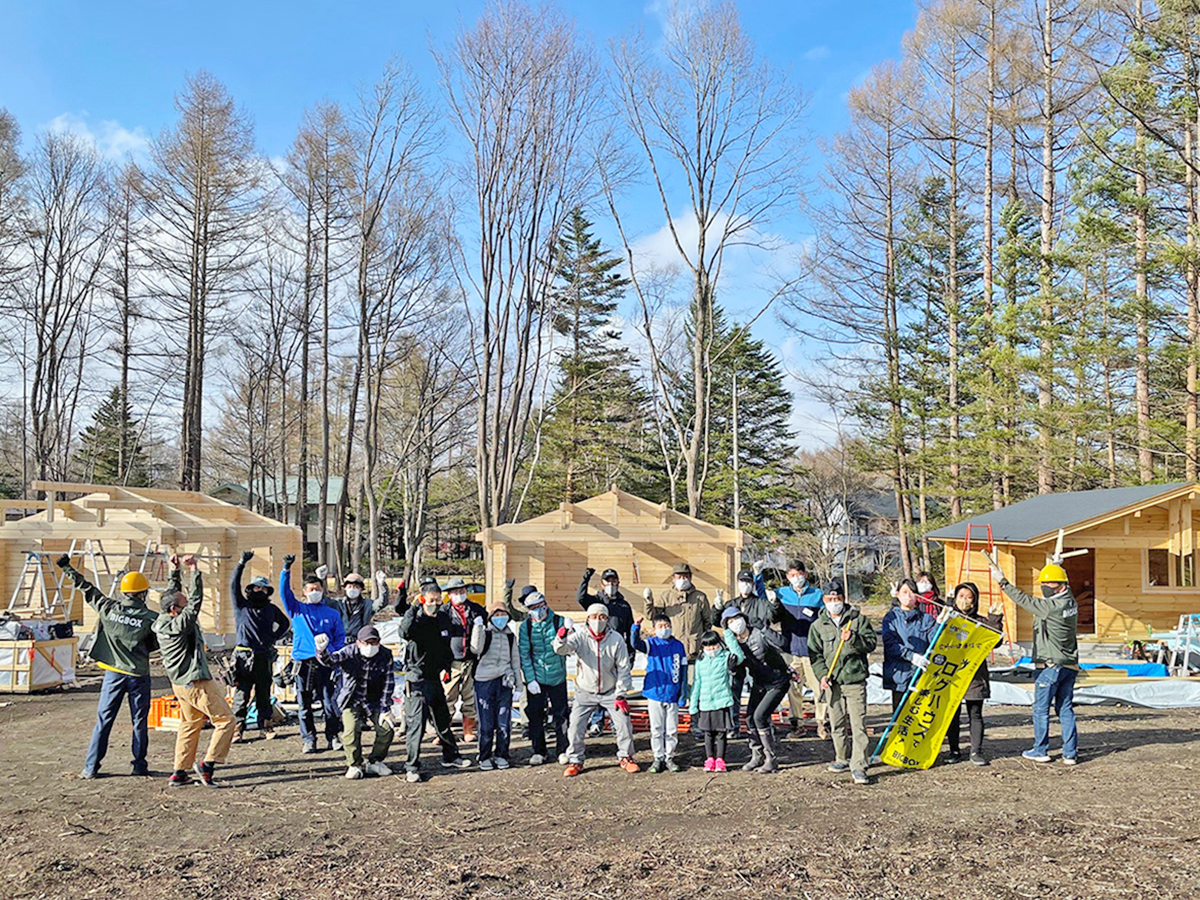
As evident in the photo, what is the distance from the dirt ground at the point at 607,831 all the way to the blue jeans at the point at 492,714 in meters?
0.29

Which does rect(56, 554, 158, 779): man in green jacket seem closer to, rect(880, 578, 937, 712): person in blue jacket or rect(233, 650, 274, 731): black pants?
rect(233, 650, 274, 731): black pants

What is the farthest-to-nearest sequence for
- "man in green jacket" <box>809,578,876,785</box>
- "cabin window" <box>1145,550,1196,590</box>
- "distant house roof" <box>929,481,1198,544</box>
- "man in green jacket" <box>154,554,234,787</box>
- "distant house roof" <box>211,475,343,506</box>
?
"distant house roof" <box>211,475,343,506</box>, "cabin window" <box>1145,550,1196,590</box>, "distant house roof" <box>929,481,1198,544</box>, "man in green jacket" <box>809,578,876,785</box>, "man in green jacket" <box>154,554,234,787</box>

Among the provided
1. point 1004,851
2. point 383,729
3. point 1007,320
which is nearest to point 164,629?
point 383,729

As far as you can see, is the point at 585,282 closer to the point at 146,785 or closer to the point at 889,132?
the point at 889,132

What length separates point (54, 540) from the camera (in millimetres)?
18281

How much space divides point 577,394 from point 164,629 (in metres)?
27.9

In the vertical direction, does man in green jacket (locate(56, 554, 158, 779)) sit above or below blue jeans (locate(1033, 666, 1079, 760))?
above

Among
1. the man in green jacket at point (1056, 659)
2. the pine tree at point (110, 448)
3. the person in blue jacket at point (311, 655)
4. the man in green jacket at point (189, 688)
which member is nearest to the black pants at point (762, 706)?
the man in green jacket at point (1056, 659)

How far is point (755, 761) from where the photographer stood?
339 inches

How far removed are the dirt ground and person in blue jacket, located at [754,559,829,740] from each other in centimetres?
81

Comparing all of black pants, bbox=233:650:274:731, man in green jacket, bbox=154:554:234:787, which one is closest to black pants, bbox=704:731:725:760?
man in green jacket, bbox=154:554:234:787

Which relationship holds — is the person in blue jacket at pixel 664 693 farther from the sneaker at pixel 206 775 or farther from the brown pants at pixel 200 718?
the sneaker at pixel 206 775

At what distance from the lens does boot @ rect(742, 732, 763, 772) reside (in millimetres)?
8586

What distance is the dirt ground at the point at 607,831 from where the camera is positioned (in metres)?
5.75
